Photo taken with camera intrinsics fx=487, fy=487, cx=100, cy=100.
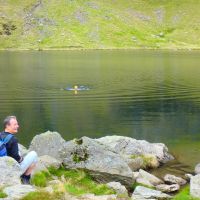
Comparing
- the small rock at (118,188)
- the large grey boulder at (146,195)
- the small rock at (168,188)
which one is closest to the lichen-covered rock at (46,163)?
the small rock at (118,188)

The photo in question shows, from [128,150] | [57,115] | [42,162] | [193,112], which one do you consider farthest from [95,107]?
[42,162]

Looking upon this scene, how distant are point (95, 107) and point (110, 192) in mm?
40260

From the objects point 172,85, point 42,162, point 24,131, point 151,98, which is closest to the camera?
point 42,162

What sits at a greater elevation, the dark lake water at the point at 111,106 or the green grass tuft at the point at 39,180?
the green grass tuft at the point at 39,180

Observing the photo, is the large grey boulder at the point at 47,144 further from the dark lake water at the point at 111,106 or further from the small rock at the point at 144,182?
the dark lake water at the point at 111,106

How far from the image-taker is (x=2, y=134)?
71.6 ft

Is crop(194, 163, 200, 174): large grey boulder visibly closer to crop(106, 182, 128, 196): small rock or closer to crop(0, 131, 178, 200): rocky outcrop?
crop(0, 131, 178, 200): rocky outcrop

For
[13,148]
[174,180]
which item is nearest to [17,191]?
[13,148]

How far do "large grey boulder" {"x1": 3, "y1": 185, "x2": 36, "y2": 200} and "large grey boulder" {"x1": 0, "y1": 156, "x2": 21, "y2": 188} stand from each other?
80cm

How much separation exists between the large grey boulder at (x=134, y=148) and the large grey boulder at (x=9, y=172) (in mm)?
17225

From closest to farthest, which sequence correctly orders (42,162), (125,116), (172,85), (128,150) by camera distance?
(42,162), (128,150), (125,116), (172,85)

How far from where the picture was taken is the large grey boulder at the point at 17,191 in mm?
19164

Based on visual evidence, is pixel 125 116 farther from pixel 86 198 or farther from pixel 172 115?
pixel 86 198

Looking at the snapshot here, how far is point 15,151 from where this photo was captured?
22.3 m
